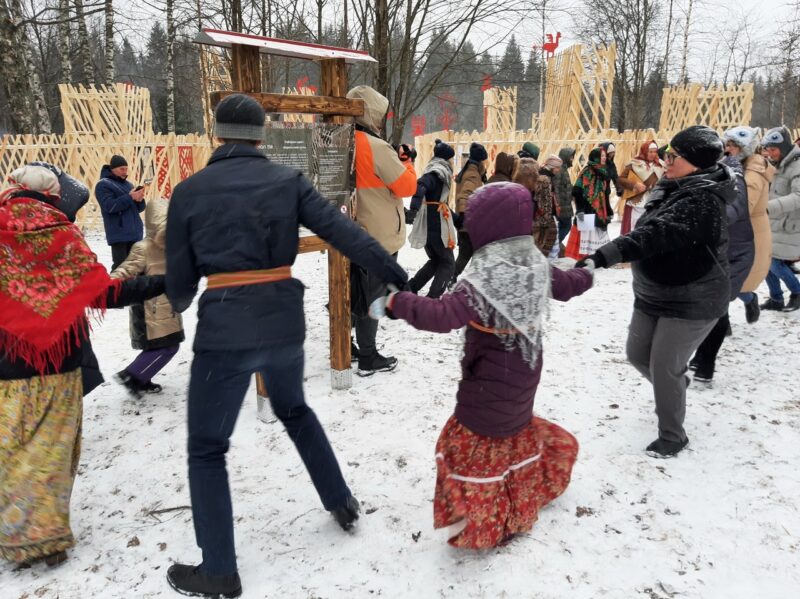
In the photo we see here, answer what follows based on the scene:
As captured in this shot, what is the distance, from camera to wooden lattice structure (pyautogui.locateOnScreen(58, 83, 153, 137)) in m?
13.8

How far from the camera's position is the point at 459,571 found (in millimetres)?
2344

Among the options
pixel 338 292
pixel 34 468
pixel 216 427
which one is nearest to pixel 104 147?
pixel 338 292

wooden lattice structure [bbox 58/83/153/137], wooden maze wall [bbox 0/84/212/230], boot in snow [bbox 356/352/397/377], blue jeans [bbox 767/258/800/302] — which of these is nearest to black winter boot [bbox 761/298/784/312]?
blue jeans [bbox 767/258/800/302]

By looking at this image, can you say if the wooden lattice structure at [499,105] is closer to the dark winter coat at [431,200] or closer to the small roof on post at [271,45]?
the dark winter coat at [431,200]

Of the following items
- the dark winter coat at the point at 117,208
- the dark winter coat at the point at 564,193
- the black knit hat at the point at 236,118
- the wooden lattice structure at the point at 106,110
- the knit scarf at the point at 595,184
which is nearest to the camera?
the black knit hat at the point at 236,118

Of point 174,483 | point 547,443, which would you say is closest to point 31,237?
point 174,483

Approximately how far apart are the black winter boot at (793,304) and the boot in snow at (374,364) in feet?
14.5

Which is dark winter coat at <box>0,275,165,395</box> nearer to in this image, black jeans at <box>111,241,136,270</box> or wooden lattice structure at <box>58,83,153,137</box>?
black jeans at <box>111,241,136,270</box>

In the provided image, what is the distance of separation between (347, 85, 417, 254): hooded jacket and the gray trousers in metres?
1.84

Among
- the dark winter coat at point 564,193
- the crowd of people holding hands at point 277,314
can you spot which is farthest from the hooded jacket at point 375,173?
the dark winter coat at point 564,193

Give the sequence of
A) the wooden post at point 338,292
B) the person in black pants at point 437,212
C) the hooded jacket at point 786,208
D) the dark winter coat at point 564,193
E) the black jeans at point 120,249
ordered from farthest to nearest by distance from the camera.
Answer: the dark winter coat at point 564,193 < the black jeans at point 120,249 < the person in black pants at point 437,212 < the hooded jacket at point 786,208 < the wooden post at point 338,292

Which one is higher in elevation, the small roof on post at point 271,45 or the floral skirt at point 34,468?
the small roof on post at point 271,45

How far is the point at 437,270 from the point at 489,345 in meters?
4.19

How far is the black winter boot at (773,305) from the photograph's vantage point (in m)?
5.96
